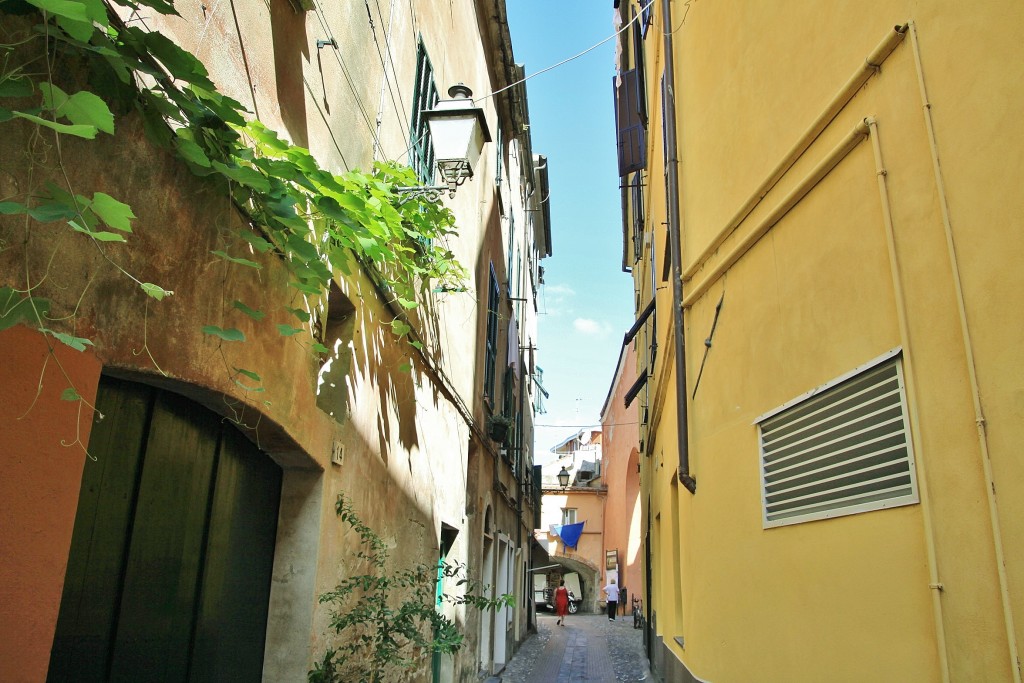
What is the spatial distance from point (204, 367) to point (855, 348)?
2829 mm

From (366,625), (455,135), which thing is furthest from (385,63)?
(366,625)

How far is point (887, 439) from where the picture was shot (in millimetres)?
3184

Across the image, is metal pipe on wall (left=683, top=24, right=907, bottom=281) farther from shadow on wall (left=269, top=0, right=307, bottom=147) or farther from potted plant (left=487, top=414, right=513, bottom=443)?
potted plant (left=487, top=414, right=513, bottom=443)

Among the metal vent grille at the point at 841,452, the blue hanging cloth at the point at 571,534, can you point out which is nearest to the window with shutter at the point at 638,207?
the metal vent grille at the point at 841,452

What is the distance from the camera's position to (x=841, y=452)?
3586 mm

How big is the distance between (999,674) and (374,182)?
3.63 meters

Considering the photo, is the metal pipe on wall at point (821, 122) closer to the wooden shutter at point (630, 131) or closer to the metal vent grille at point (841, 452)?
the metal vent grille at point (841, 452)

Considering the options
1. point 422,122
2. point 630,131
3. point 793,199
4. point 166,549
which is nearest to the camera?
point 166,549

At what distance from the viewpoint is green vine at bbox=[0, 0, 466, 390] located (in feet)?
6.30

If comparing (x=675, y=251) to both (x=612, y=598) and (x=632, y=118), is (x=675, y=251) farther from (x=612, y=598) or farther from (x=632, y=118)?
(x=612, y=598)

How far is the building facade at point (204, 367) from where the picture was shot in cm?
223

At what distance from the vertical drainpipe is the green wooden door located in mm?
3316

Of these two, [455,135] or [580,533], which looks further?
[580,533]

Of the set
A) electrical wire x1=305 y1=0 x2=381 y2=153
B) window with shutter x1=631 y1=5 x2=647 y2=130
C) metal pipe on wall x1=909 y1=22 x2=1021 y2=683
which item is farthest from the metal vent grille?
window with shutter x1=631 y1=5 x2=647 y2=130
